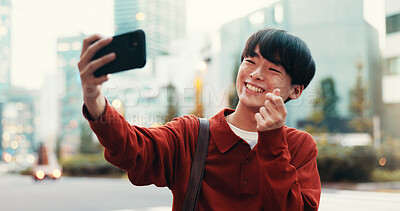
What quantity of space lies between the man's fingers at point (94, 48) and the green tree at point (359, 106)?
656 inches

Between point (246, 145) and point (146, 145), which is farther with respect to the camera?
point (246, 145)

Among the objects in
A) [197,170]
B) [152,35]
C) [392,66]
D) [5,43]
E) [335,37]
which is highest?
[152,35]

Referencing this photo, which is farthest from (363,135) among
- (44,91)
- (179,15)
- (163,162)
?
(44,91)

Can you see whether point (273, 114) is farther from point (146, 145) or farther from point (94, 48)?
point (94, 48)

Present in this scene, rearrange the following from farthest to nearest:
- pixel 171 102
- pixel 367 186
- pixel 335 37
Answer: pixel 171 102
pixel 335 37
pixel 367 186

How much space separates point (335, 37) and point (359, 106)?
3969mm

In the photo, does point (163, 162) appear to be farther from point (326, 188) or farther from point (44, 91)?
point (44, 91)

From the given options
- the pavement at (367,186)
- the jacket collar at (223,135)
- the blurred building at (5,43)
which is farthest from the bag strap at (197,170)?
the blurred building at (5,43)

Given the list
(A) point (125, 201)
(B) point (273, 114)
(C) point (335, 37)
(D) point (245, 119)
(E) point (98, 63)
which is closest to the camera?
(E) point (98, 63)

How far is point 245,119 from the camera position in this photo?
1487mm

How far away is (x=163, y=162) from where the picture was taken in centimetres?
133

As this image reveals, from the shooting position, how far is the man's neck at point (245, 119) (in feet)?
4.85

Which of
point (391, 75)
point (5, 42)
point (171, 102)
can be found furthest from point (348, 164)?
point (5, 42)

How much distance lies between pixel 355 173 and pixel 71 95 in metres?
56.5
